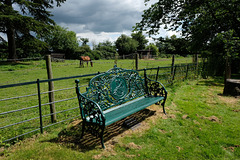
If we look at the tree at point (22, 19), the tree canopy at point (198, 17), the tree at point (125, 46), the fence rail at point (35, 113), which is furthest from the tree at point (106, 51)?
the fence rail at point (35, 113)

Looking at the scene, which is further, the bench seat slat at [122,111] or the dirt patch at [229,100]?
the dirt patch at [229,100]

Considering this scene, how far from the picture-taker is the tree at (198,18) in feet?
30.4

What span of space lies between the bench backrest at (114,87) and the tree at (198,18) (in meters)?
7.76

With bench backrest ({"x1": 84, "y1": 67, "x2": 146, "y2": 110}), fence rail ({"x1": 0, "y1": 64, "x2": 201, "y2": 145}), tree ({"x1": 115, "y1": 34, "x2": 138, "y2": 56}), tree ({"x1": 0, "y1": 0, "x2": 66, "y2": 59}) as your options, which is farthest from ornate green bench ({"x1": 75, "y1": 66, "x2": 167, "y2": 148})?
tree ({"x1": 115, "y1": 34, "x2": 138, "y2": 56})

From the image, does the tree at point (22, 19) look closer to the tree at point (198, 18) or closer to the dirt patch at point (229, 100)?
the tree at point (198, 18)

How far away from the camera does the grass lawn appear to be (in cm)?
252

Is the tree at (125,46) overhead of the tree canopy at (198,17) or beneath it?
overhead

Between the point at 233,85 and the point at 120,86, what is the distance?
526 centimetres

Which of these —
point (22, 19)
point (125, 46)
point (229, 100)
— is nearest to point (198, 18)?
point (229, 100)

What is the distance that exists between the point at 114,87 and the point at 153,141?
4.79 feet

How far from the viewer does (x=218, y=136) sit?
312 centimetres

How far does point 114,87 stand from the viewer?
11.3 ft

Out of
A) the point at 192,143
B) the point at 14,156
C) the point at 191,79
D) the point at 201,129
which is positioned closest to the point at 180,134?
the point at 192,143

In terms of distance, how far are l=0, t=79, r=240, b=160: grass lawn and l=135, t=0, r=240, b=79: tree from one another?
25.3 ft
